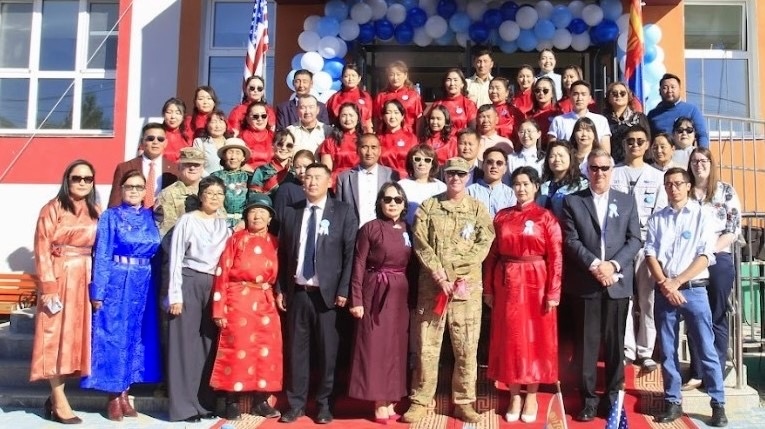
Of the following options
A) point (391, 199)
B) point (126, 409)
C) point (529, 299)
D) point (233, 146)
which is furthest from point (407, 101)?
point (126, 409)

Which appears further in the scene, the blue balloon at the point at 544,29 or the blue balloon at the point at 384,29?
the blue balloon at the point at 384,29

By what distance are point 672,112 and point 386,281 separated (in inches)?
127

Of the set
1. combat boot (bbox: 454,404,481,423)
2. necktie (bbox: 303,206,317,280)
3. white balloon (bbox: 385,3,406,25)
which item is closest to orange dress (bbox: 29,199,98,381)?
necktie (bbox: 303,206,317,280)

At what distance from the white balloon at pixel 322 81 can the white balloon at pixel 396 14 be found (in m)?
1.03

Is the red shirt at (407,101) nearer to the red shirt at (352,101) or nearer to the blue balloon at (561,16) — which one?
the red shirt at (352,101)

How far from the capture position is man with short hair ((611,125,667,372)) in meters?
4.90

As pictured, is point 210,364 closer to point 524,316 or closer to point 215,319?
point 215,319

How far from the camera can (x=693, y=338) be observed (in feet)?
15.4

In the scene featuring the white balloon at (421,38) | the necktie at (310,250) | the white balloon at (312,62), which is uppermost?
the white balloon at (421,38)

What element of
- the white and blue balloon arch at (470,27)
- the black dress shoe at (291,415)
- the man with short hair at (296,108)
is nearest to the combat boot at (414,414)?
the black dress shoe at (291,415)

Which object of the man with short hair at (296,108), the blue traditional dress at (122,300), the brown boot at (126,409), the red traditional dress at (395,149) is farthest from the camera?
the man with short hair at (296,108)

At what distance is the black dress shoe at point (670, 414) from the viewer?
457 cm

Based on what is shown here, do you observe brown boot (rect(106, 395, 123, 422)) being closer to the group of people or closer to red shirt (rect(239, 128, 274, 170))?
the group of people

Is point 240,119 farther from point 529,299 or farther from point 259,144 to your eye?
point 529,299
